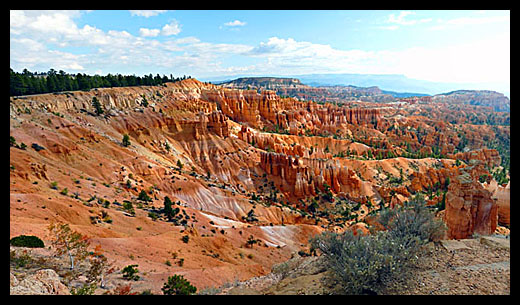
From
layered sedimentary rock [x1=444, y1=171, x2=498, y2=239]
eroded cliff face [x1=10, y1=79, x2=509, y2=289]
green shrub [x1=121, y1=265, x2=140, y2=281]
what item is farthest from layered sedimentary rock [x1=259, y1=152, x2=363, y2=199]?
green shrub [x1=121, y1=265, x2=140, y2=281]

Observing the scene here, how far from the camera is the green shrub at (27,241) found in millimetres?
8734

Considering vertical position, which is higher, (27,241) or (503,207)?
(27,241)

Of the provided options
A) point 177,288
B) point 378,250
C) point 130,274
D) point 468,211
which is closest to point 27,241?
point 130,274

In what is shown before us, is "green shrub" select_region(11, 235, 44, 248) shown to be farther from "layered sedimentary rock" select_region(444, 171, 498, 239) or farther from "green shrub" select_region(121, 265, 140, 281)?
"layered sedimentary rock" select_region(444, 171, 498, 239)

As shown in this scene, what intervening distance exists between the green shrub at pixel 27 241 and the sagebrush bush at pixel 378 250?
30.5ft

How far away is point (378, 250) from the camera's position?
722 centimetres

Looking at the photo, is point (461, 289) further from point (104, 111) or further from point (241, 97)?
point (241, 97)

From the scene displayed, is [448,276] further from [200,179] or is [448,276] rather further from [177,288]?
[200,179]

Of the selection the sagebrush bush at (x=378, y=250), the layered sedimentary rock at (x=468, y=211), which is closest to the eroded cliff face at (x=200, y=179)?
the layered sedimentary rock at (x=468, y=211)

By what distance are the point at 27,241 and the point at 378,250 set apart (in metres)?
11.0

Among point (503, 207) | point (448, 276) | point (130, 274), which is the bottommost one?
point (503, 207)

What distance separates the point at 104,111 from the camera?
3688cm

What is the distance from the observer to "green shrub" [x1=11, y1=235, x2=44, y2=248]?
873cm

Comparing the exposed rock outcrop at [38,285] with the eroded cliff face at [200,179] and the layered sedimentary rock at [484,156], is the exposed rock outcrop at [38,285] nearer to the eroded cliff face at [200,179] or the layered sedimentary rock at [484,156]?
the eroded cliff face at [200,179]
